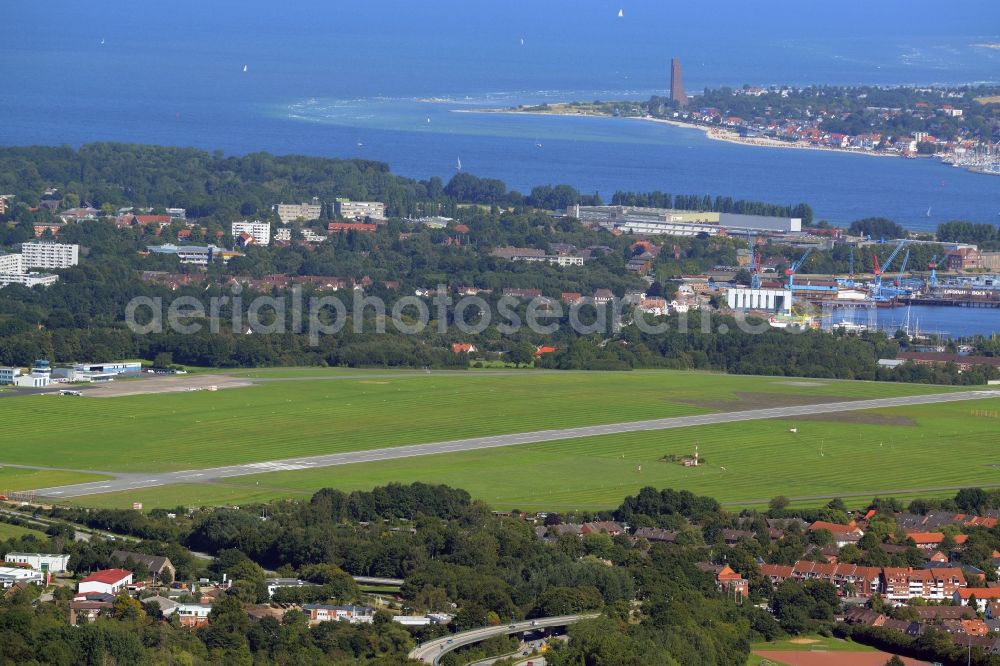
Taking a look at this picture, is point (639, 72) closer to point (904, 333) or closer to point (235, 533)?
point (904, 333)

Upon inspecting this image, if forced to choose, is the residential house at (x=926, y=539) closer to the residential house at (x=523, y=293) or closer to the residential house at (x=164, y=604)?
the residential house at (x=164, y=604)

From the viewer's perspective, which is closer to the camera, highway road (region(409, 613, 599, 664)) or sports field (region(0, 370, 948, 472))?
highway road (region(409, 613, 599, 664))

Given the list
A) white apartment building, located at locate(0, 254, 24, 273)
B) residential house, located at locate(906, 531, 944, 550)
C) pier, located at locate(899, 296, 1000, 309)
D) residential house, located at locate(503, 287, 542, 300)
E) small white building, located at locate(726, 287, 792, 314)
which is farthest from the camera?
pier, located at locate(899, 296, 1000, 309)

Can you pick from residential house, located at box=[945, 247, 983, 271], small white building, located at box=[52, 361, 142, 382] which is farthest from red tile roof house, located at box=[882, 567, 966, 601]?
residential house, located at box=[945, 247, 983, 271]

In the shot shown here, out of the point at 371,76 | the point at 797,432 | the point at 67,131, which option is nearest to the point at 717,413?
the point at 797,432

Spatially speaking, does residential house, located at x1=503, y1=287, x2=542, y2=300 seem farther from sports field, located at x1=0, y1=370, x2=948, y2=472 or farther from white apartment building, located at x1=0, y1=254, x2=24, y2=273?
white apartment building, located at x1=0, y1=254, x2=24, y2=273

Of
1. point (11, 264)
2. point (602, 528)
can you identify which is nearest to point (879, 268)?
point (11, 264)
